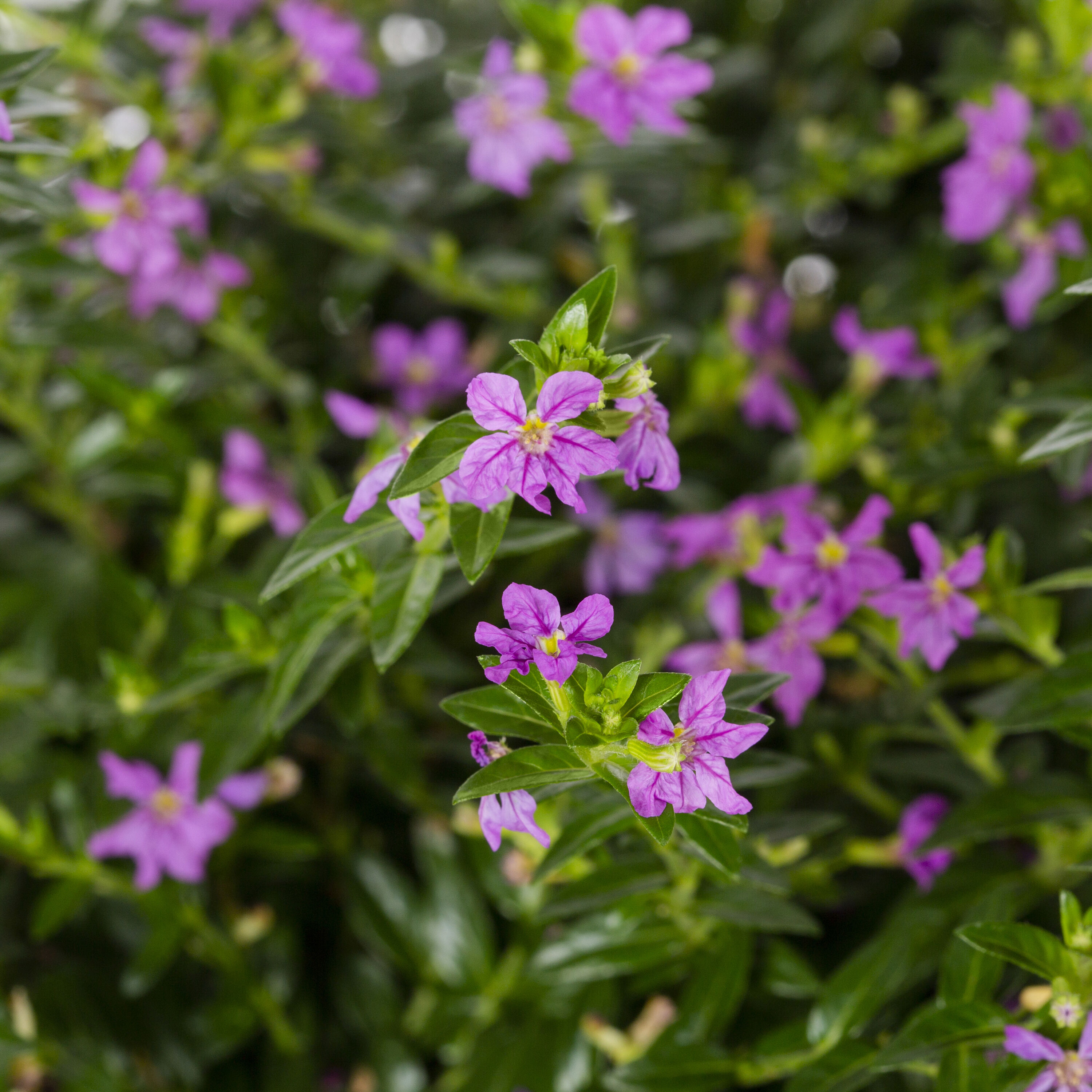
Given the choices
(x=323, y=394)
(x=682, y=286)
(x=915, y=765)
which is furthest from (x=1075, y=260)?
(x=323, y=394)

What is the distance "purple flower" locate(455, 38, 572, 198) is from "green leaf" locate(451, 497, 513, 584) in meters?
0.56

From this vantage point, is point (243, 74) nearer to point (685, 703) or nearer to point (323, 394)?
point (323, 394)

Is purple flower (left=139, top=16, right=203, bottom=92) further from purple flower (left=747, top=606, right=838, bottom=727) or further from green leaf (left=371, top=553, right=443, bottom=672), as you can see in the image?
purple flower (left=747, top=606, right=838, bottom=727)

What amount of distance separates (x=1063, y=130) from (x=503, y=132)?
1.87ft

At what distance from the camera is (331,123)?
142 cm

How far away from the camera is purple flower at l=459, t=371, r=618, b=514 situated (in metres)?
0.58

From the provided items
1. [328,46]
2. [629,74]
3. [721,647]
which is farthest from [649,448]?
[328,46]

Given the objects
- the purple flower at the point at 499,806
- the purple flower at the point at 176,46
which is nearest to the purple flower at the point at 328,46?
the purple flower at the point at 176,46

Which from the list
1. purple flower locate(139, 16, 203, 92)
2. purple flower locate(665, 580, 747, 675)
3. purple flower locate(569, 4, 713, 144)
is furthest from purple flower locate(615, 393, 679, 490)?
purple flower locate(139, 16, 203, 92)

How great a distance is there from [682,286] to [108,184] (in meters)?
0.73

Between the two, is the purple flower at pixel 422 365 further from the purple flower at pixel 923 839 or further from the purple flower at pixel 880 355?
the purple flower at pixel 923 839

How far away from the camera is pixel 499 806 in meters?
0.62

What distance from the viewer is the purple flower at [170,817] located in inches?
36.4

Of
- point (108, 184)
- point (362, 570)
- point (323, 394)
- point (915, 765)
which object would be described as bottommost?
point (915, 765)
